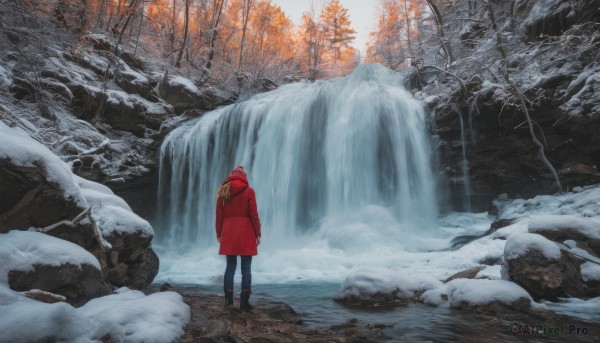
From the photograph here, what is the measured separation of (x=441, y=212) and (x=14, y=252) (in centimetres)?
1210

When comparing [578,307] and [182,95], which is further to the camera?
[182,95]

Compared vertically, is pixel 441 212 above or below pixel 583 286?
above

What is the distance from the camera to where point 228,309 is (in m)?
4.20

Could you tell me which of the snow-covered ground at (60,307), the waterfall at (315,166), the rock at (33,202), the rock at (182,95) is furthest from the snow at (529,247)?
the rock at (182,95)

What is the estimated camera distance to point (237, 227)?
4320 millimetres

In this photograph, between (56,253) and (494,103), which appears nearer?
(56,253)

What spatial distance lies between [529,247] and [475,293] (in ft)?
3.54

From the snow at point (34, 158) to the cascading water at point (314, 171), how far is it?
5888 mm

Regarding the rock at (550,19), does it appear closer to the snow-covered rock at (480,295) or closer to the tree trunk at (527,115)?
the tree trunk at (527,115)

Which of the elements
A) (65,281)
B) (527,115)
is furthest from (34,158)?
(527,115)

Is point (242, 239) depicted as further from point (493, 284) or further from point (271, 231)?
point (271, 231)

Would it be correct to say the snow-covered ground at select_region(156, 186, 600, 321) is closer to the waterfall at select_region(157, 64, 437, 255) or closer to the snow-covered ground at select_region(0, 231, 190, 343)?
the waterfall at select_region(157, 64, 437, 255)

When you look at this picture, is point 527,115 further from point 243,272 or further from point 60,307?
point 60,307

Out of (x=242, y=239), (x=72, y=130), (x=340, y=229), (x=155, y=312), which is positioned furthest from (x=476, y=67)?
(x=72, y=130)
